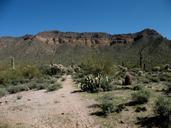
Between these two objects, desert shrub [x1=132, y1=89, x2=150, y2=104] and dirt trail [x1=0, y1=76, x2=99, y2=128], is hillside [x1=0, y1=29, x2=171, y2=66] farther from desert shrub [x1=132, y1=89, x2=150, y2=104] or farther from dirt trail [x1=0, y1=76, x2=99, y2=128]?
desert shrub [x1=132, y1=89, x2=150, y2=104]

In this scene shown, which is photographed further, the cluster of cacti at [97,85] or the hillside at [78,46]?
the hillside at [78,46]

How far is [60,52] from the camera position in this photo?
11594 centimetres

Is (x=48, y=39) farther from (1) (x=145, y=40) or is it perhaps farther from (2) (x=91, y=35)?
(1) (x=145, y=40)

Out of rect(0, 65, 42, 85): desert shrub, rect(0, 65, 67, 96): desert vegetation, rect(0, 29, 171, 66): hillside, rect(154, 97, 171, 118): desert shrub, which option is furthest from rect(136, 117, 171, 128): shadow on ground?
rect(0, 29, 171, 66): hillside

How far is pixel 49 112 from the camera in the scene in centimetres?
1542

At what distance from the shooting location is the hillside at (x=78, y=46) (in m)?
91.6

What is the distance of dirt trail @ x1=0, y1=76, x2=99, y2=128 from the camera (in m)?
13.2

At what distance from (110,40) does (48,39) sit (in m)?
26.9

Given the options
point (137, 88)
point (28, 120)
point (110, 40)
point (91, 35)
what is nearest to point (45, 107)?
point (28, 120)

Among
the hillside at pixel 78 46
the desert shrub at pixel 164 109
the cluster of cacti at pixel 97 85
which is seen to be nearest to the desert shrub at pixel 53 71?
the cluster of cacti at pixel 97 85

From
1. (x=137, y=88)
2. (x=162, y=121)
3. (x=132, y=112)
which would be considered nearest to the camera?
(x=162, y=121)

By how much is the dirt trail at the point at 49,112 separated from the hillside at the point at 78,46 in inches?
2521

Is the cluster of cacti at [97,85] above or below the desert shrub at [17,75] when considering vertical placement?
above

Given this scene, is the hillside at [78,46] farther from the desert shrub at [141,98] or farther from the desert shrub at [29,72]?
the desert shrub at [141,98]
